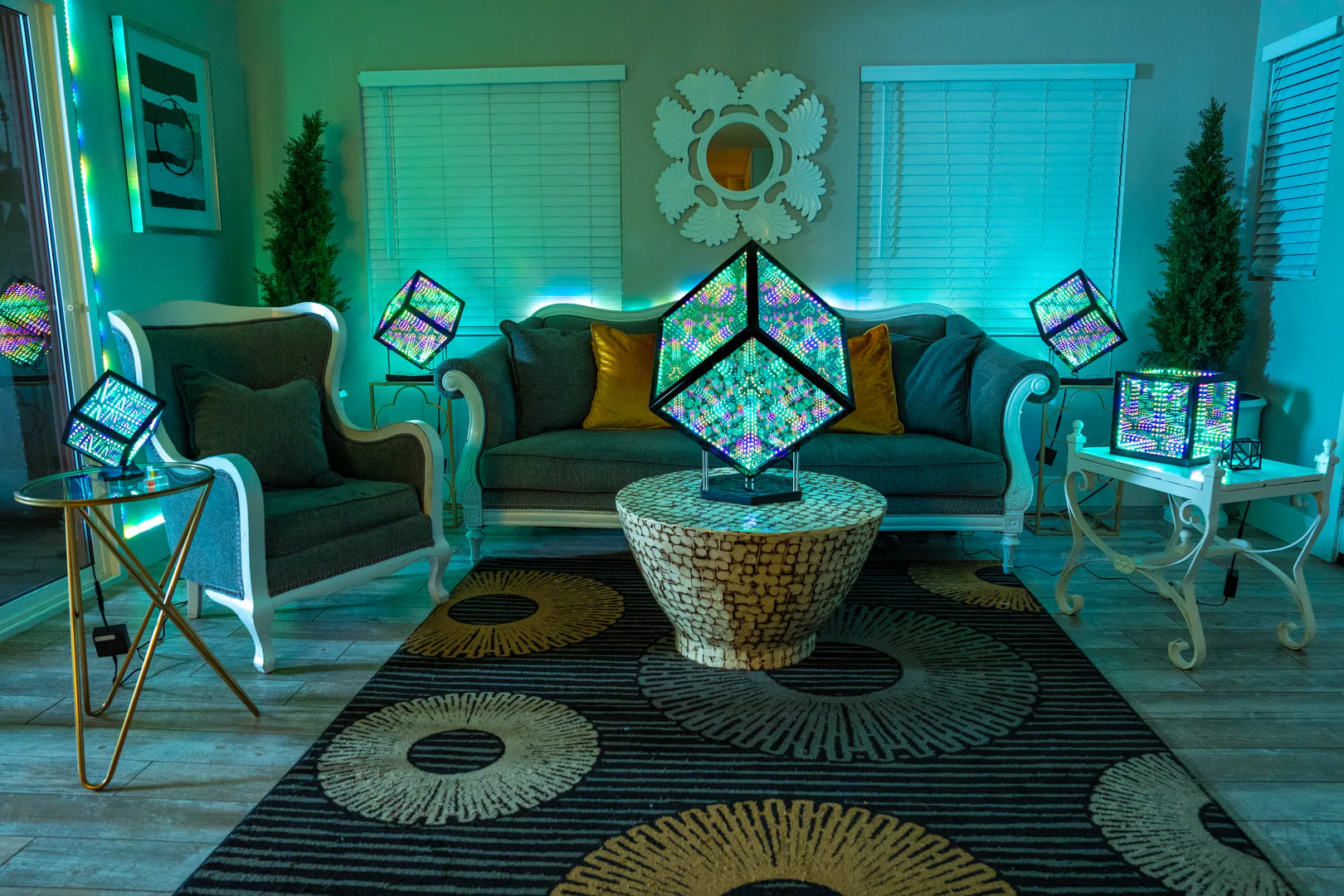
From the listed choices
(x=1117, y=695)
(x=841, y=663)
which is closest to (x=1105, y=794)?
(x=1117, y=695)

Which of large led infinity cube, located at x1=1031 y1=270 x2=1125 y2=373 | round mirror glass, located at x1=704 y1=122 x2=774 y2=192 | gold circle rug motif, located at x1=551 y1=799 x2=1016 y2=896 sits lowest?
gold circle rug motif, located at x1=551 y1=799 x2=1016 y2=896

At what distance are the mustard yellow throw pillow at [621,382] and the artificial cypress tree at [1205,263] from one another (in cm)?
135

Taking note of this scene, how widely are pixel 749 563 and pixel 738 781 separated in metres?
0.54

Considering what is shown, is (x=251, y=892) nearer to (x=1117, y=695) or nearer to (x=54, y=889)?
(x=54, y=889)

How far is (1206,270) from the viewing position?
385 centimetres

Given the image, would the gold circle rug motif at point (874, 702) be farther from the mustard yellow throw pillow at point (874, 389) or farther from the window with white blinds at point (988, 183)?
the window with white blinds at point (988, 183)

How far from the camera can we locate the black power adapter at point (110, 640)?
7.50ft

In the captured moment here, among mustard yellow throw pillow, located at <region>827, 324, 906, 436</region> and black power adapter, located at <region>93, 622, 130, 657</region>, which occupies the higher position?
mustard yellow throw pillow, located at <region>827, 324, 906, 436</region>

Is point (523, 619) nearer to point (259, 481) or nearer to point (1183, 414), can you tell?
point (259, 481)

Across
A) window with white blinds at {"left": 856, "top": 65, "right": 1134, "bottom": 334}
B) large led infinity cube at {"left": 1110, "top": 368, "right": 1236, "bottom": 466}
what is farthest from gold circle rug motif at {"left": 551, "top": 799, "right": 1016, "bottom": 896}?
window with white blinds at {"left": 856, "top": 65, "right": 1134, "bottom": 334}

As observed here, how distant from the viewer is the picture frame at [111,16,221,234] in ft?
11.5

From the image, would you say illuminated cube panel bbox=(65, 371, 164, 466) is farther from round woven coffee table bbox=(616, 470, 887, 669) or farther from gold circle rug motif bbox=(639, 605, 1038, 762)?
gold circle rug motif bbox=(639, 605, 1038, 762)

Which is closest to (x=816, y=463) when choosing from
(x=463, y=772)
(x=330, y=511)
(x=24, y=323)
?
(x=330, y=511)

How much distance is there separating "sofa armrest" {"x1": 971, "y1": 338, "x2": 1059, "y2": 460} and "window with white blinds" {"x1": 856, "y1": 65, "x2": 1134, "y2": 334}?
0.82 m
